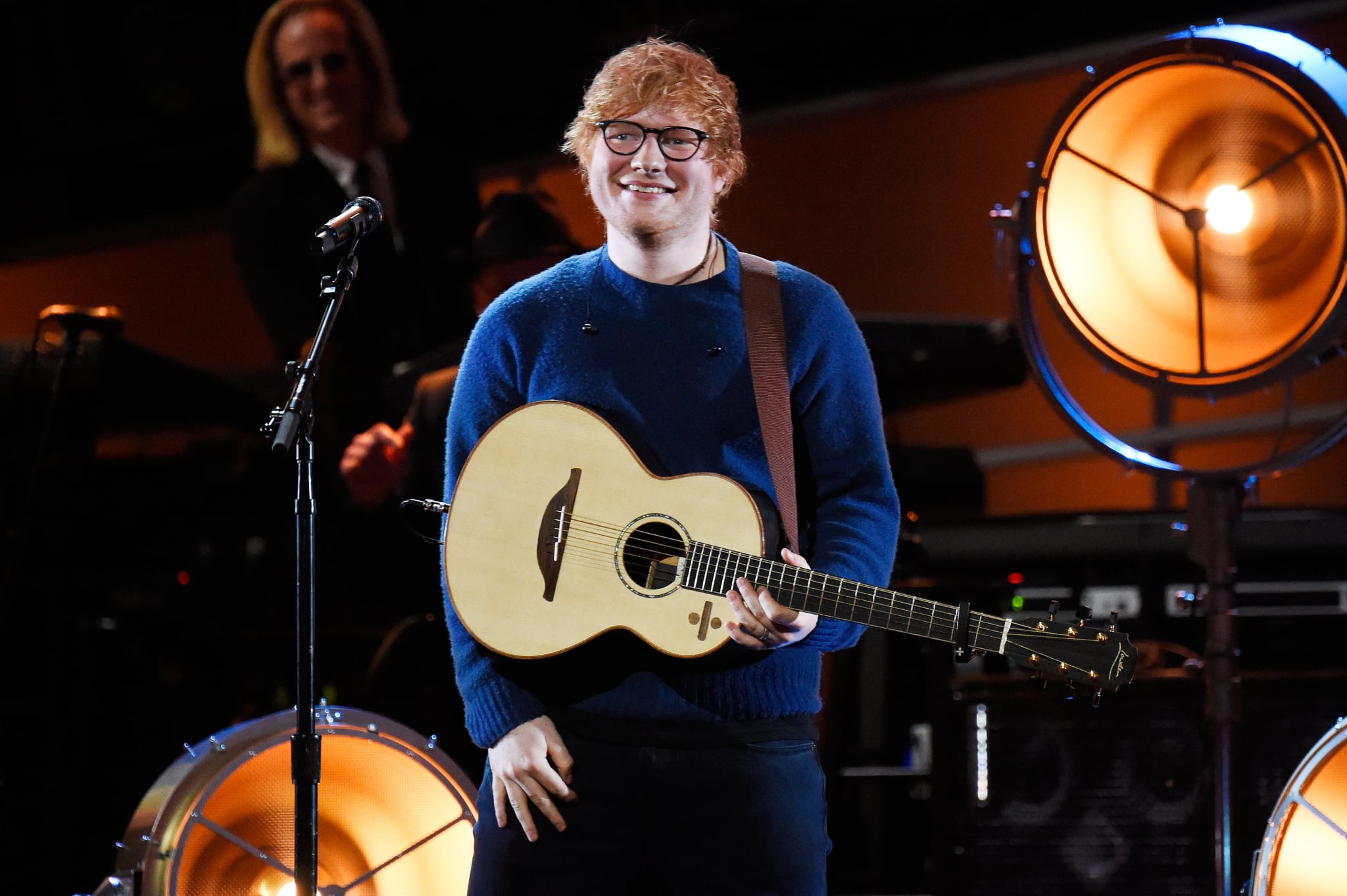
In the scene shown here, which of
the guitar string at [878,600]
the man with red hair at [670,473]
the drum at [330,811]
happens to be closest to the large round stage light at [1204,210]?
the man with red hair at [670,473]

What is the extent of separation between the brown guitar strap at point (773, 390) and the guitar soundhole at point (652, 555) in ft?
0.54

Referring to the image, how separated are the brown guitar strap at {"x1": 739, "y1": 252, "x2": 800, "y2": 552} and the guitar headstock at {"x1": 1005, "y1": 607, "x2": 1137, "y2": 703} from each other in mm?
360

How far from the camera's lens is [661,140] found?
2.13 meters

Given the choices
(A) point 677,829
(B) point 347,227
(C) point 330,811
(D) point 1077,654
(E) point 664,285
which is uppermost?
(B) point 347,227

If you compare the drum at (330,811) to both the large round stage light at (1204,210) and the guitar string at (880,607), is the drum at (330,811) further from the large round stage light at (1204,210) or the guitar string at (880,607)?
the large round stage light at (1204,210)

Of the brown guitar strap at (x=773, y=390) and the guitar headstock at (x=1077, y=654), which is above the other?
the brown guitar strap at (x=773, y=390)

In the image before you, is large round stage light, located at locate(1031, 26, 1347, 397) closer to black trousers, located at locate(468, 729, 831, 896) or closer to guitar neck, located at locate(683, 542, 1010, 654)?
guitar neck, located at locate(683, 542, 1010, 654)

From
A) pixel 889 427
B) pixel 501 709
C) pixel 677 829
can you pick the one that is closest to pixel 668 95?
pixel 501 709

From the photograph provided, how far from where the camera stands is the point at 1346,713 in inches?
124

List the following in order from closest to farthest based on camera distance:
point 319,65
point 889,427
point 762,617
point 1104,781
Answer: point 762,617, point 1104,781, point 889,427, point 319,65

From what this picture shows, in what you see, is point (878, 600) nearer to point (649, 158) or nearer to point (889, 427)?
point (649, 158)

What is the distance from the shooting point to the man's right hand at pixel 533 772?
2.03 meters

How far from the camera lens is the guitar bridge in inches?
82.7

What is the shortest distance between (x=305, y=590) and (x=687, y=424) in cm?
71
